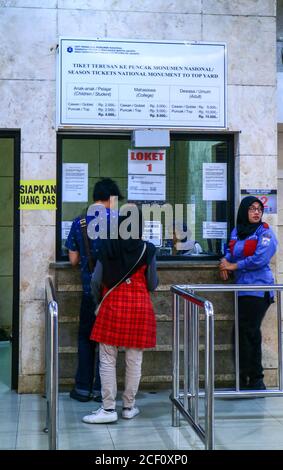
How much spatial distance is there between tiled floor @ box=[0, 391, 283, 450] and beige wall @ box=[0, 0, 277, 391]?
2.03 ft

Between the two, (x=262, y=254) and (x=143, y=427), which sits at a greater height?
(x=262, y=254)

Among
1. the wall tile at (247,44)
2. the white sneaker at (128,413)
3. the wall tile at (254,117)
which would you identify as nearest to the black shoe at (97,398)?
the white sneaker at (128,413)

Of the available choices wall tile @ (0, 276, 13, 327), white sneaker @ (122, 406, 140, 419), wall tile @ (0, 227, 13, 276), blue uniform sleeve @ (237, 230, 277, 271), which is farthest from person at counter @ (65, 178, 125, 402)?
wall tile @ (0, 227, 13, 276)

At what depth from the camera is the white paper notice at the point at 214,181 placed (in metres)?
6.48

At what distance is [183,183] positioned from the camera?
6.46m

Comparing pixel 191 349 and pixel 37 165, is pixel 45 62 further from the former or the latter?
pixel 191 349

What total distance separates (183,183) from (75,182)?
3.22 feet

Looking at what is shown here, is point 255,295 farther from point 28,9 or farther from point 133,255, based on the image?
point 28,9

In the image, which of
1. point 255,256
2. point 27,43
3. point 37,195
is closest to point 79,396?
point 37,195

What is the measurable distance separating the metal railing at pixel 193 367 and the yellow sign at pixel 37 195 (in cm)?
158

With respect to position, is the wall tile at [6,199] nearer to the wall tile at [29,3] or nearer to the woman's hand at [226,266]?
the wall tile at [29,3]

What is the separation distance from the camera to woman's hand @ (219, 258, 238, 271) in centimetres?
604

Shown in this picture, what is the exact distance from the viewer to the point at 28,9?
609 cm
